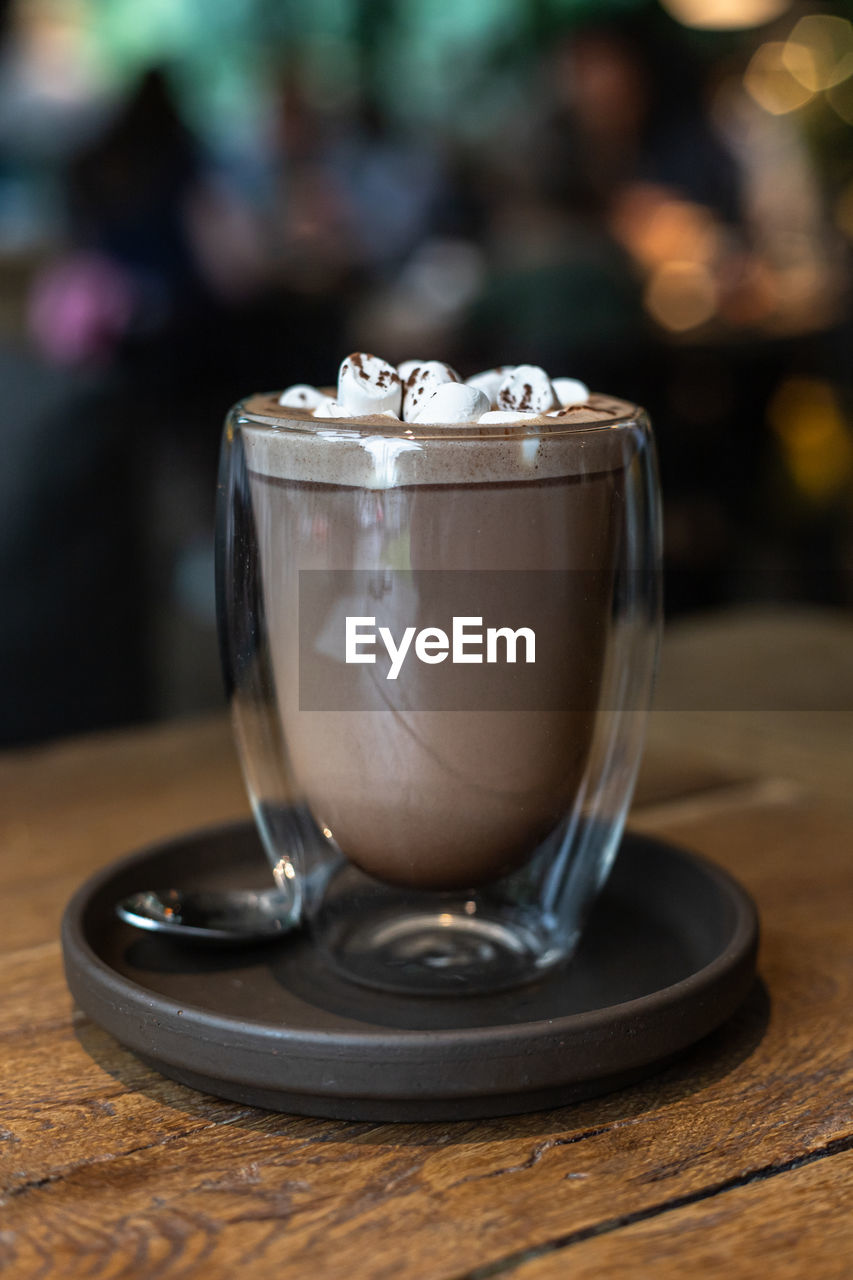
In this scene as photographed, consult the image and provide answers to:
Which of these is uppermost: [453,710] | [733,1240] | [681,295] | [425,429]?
[681,295]

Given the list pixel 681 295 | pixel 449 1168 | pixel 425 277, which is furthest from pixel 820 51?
pixel 449 1168

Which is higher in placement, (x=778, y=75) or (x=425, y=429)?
(x=778, y=75)

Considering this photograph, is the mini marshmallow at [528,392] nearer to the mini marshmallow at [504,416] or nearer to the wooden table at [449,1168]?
the mini marshmallow at [504,416]

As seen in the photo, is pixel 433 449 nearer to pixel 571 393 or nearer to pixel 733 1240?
pixel 571 393

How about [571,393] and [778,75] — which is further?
[778,75]

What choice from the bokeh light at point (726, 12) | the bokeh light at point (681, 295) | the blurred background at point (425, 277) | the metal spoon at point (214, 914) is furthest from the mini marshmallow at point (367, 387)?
the bokeh light at point (726, 12)

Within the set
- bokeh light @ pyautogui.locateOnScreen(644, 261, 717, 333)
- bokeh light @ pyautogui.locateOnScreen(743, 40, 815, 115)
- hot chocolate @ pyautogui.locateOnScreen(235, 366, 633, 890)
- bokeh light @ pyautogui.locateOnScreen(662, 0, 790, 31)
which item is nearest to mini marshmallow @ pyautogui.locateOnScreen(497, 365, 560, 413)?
hot chocolate @ pyautogui.locateOnScreen(235, 366, 633, 890)

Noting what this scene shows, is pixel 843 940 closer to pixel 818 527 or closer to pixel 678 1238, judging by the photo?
pixel 678 1238

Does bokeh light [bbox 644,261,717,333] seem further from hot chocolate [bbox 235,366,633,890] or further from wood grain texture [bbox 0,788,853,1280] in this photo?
wood grain texture [bbox 0,788,853,1280]
